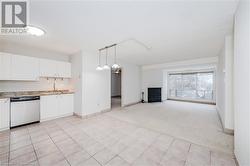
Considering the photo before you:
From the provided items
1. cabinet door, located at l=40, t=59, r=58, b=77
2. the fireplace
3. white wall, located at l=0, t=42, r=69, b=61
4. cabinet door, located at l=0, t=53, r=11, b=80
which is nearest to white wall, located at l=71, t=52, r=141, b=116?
white wall, located at l=0, t=42, r=69, b=61

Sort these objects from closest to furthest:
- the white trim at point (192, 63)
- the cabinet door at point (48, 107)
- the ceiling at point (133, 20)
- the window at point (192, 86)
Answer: the ceiling at point (133, 20)
the cabinet door at point (48, 107)
the white trim at point (192, 63)
the window at point (192, 86)

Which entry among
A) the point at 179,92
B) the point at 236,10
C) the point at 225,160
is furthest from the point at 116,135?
the point at 179,92

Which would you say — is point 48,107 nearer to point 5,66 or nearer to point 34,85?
point 34,85

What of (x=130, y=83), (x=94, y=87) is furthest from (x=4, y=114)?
(x=130, y=83)

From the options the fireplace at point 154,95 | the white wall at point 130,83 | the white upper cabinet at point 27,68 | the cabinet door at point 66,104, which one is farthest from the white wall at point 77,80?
the fireplace at point 154,95

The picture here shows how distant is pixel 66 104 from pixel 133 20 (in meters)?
3.62

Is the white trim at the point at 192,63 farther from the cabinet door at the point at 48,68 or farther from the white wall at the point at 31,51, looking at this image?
the cabinet door at the point at 48,68

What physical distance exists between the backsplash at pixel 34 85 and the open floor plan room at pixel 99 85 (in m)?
0.03

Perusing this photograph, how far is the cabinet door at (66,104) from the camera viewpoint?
3.85m

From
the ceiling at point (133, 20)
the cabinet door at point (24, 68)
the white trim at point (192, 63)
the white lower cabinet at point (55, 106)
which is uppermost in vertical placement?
the ceiling at point (133, 20)

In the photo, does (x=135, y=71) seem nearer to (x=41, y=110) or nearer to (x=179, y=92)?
(x=179, y=92)

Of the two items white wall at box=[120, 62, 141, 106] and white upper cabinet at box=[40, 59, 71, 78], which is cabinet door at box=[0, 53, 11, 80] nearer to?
white upper cabinet at box=[40, 59, 71, 78]

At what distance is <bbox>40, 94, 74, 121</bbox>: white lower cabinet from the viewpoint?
3.45m

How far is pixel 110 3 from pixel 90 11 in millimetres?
396
